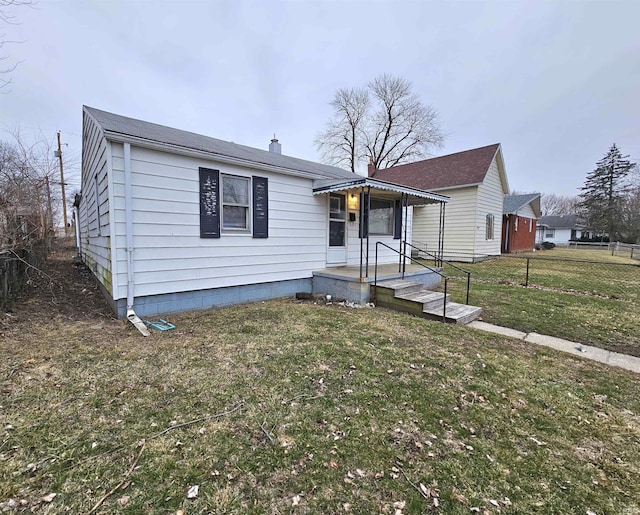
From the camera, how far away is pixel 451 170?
1550 centimetres

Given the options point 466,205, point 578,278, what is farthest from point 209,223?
point 466,205

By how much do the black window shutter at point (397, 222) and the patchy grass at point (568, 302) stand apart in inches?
91.3

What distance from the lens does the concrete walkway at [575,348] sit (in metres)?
3.90

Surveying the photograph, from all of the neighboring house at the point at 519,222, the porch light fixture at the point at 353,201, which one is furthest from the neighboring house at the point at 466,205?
the porch light fixture at the point at 353,201

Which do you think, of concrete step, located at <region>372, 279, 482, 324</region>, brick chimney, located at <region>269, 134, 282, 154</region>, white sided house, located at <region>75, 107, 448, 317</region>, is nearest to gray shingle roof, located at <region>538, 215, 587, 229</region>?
brick chimney, located at <region>269, 134, 282, 154</region>

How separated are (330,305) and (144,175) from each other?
4.37 m

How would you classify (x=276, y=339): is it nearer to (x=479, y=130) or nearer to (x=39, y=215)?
(x=39, y=215)

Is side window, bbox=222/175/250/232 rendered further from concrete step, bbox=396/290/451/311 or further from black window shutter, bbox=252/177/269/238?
concrete step, bbox=396/290/451/311

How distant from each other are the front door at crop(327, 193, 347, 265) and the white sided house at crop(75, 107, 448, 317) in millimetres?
28

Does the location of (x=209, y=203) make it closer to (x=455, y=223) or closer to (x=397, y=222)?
(x=397, y=222)

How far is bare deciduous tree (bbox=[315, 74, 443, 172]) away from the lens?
26000 millimetres

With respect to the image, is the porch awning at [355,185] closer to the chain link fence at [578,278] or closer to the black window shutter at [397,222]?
the black window shutter at [397,222]

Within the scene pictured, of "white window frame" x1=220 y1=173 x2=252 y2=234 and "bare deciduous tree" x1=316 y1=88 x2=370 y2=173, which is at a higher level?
"bare deciduous tree" x1=316 y1=88 x2=370 y2=173

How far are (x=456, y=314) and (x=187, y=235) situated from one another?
17.5ft
